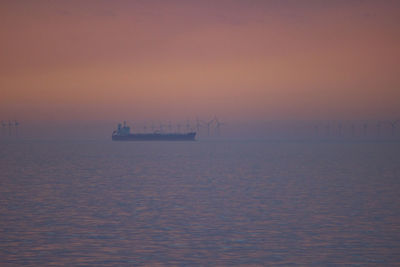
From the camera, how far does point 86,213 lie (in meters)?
32.8

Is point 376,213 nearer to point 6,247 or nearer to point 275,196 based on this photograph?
point 275,196

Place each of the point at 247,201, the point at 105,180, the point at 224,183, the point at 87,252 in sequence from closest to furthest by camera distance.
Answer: the point at 87,252
the point at 247,201
the point at 224,183
the point at 105,180

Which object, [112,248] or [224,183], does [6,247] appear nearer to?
[112,248]

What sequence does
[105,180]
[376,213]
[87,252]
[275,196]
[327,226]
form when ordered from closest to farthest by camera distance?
[87,252] < [327,226] < [376,213] < [275,196] < [105,180]

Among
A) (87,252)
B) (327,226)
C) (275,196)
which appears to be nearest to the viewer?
(87,252)

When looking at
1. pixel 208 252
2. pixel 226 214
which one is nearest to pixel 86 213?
pixel 226 214

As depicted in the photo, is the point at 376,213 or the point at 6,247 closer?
the point at 6,247

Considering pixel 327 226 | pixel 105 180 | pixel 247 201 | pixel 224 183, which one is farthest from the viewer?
pixel 105 180

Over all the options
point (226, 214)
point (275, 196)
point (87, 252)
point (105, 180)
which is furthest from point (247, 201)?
point (105, 180)

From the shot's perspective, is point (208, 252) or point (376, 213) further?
point (376, 213)

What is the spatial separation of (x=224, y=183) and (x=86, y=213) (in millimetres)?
23703

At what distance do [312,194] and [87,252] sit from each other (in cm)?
2545

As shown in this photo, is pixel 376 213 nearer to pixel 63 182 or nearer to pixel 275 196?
pixel 275 196

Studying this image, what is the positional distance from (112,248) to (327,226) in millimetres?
11789
